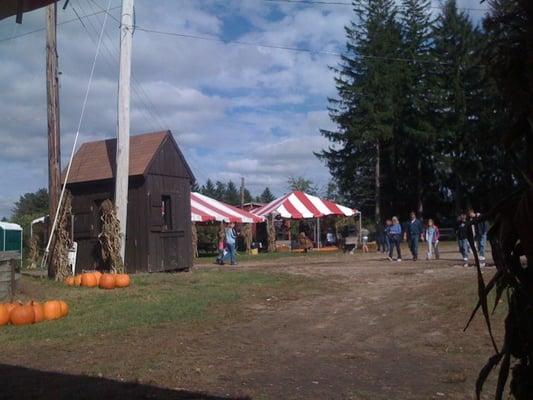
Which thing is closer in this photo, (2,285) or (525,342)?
(525,342)

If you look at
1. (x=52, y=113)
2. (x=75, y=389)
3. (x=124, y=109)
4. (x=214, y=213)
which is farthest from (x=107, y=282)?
(x=214, y=213)

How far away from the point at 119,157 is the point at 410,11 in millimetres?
44882

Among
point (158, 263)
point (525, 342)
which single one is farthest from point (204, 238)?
point (525, 342)

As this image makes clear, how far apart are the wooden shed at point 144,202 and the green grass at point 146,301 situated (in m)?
2.27

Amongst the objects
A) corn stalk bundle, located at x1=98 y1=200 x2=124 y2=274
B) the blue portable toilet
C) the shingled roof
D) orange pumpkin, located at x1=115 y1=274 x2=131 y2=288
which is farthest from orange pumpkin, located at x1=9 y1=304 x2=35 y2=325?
the blue portable toilet

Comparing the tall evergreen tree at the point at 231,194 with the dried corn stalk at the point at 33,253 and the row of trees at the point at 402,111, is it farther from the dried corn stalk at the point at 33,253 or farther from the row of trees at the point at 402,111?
the dried corn stalk at the point at 33,253

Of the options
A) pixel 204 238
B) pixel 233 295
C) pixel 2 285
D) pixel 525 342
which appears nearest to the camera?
pixel 525 342

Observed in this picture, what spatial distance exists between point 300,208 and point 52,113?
20.9m

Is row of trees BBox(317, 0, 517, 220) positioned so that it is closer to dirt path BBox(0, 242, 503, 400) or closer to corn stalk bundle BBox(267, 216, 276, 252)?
corn stalk bundle BBox(267, 216, 276, 252)

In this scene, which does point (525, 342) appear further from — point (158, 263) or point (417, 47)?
point (417, 47)

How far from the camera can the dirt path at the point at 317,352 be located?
651 centimetres

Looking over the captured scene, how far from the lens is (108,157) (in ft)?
72.6

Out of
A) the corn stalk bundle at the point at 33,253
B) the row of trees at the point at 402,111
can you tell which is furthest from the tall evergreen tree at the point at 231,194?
the corn stalk bundle at the point at 33,253

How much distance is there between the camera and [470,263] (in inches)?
768
